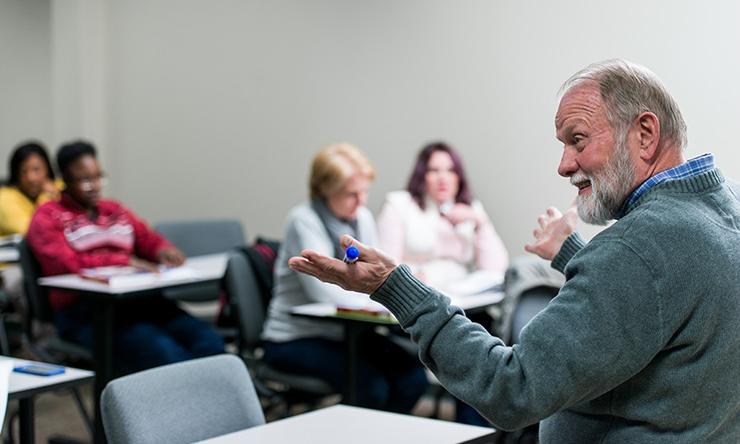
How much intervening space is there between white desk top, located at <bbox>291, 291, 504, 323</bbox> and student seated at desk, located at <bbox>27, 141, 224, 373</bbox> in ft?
2.04

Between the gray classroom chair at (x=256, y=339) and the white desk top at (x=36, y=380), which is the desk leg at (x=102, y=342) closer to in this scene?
the gray classroom chair at (x=256, y=339)

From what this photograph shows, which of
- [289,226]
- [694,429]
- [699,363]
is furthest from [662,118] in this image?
[289,226]

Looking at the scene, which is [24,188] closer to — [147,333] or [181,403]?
[147,333]

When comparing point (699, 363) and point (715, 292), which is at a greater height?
point (715, 292)

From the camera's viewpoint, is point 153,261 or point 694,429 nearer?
point 694,429

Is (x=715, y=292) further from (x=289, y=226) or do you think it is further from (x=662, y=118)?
(x=289, y=226)

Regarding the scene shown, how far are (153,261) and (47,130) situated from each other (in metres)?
3.96

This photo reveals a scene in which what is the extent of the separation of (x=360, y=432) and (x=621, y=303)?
786mm

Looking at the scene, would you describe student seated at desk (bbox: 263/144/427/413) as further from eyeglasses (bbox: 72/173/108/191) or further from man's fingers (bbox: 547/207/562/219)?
man's fingers (bbox: 547/207/562/219)

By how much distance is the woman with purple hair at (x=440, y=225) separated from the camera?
457cm

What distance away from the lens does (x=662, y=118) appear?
1.58 metres

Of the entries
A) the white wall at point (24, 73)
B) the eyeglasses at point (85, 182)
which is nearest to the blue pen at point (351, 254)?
the eyeglasses at point (85, 182)

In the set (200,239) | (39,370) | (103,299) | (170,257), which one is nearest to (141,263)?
(200,239)

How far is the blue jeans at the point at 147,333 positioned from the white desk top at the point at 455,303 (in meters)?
0.59
